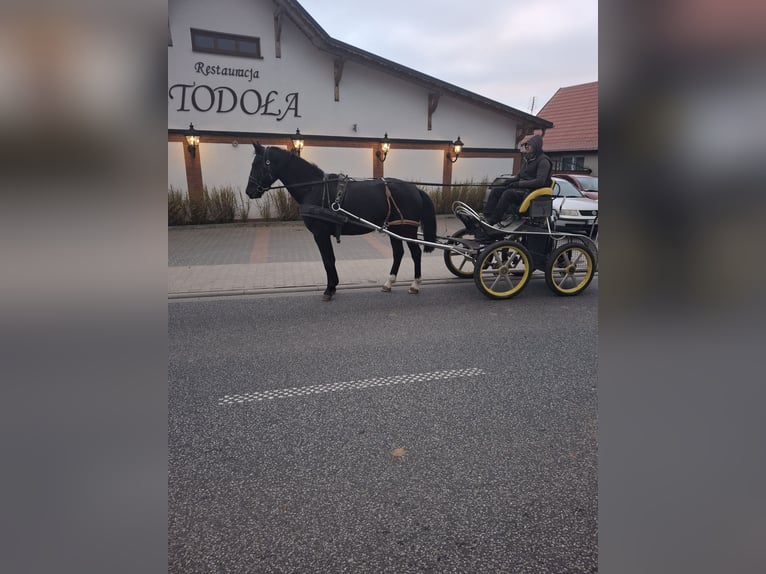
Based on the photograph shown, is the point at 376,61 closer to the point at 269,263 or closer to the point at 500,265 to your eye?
the point at 269,263

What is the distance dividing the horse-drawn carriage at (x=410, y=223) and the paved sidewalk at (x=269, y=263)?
1077 mm

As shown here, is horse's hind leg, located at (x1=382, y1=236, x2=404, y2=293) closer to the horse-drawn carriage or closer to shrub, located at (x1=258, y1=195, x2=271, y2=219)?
the horse-drawn carriage

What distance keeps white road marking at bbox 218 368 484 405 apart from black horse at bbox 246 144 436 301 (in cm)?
283

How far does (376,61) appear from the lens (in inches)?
603

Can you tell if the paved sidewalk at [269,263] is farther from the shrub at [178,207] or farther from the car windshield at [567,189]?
the car windshield at [567,189]

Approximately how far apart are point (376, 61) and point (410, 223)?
10.4 metres

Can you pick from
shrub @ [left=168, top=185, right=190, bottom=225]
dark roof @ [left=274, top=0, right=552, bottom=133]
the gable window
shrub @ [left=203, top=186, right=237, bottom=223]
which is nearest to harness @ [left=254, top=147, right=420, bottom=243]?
shrub @ [left=168, top=185, right=190, bottom=225]

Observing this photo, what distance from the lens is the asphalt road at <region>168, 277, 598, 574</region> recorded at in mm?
2295

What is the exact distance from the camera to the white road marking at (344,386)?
381cm

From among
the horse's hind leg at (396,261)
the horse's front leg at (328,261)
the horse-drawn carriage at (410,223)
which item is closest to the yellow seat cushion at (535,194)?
the horse-drawn carriage at (410,223)

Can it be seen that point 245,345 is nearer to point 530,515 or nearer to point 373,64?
point 530,515
